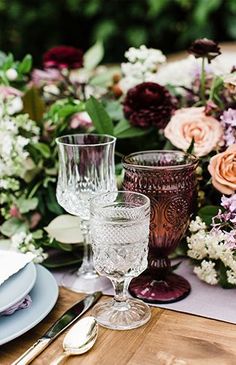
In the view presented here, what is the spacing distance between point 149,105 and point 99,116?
0.32ft

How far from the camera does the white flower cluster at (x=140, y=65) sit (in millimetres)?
1272

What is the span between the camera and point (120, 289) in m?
0.84

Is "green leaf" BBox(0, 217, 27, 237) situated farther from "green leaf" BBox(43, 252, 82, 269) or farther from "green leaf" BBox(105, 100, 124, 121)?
"green leaf" BBox(105, 100, 124, 121)

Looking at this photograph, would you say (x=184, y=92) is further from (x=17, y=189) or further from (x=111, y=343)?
(x=111, y=343)

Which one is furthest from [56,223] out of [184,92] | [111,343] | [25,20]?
[25,20]

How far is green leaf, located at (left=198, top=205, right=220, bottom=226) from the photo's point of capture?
0.98 meters

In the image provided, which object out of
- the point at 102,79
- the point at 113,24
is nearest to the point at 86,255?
the point at 102,79

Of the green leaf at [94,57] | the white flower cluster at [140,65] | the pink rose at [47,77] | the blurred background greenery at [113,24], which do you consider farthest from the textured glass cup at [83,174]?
the blurred background greenery at [113,24]

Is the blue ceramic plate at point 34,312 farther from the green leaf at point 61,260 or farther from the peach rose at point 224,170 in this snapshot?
the peach rose at point 224,170

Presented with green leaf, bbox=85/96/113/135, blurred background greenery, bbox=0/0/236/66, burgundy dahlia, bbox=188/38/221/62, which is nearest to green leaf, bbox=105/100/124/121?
green leaf, bbox=85/96/113/135

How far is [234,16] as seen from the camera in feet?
12.0

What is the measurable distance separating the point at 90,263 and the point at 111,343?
10.5 inches

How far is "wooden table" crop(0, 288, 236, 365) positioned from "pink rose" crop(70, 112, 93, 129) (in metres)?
0.45

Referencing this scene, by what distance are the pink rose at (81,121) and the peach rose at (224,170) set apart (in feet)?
1.00
